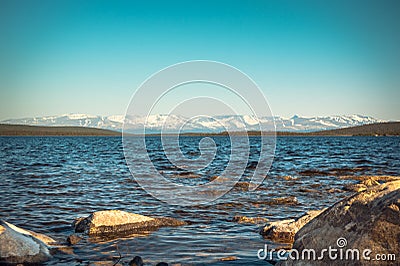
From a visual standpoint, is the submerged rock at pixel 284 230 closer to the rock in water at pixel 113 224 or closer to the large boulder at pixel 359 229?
the rock in water at pixel 113 224

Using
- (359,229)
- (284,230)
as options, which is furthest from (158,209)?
(359,229)

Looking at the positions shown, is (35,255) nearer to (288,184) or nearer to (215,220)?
(215,220)

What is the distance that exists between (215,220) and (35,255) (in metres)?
5.93

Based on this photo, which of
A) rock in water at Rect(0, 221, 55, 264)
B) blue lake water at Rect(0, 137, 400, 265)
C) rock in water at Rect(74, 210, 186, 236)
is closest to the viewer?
rock in water at Rect(0, 221, 55, 264)

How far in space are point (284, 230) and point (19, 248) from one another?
6166 mm

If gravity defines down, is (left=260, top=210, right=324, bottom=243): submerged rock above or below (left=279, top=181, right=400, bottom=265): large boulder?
below

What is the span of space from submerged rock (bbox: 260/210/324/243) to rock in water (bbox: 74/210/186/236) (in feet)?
10.3

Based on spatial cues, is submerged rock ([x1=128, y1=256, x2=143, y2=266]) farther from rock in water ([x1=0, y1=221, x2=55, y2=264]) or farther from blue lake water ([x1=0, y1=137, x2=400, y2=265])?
rock in water ([x1=0, y1=221, x2=55, y2=264])

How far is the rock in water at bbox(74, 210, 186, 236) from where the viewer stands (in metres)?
10.3

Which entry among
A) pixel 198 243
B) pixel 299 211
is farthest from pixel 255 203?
pixel 198 243

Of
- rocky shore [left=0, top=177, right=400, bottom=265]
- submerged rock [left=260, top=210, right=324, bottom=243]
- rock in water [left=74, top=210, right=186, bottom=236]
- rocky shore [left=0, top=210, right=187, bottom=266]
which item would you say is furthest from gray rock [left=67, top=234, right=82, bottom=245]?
submerged rock [left=260, top=210, right=324, bottom=243]

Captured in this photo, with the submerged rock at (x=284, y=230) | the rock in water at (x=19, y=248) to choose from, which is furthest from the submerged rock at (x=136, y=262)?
the submerged rock at (x=284, y=230)

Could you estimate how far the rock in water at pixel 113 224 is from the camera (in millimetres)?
10295

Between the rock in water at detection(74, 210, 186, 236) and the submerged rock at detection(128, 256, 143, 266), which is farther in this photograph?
the rock in water at detection(74, 210, 186, 236)
